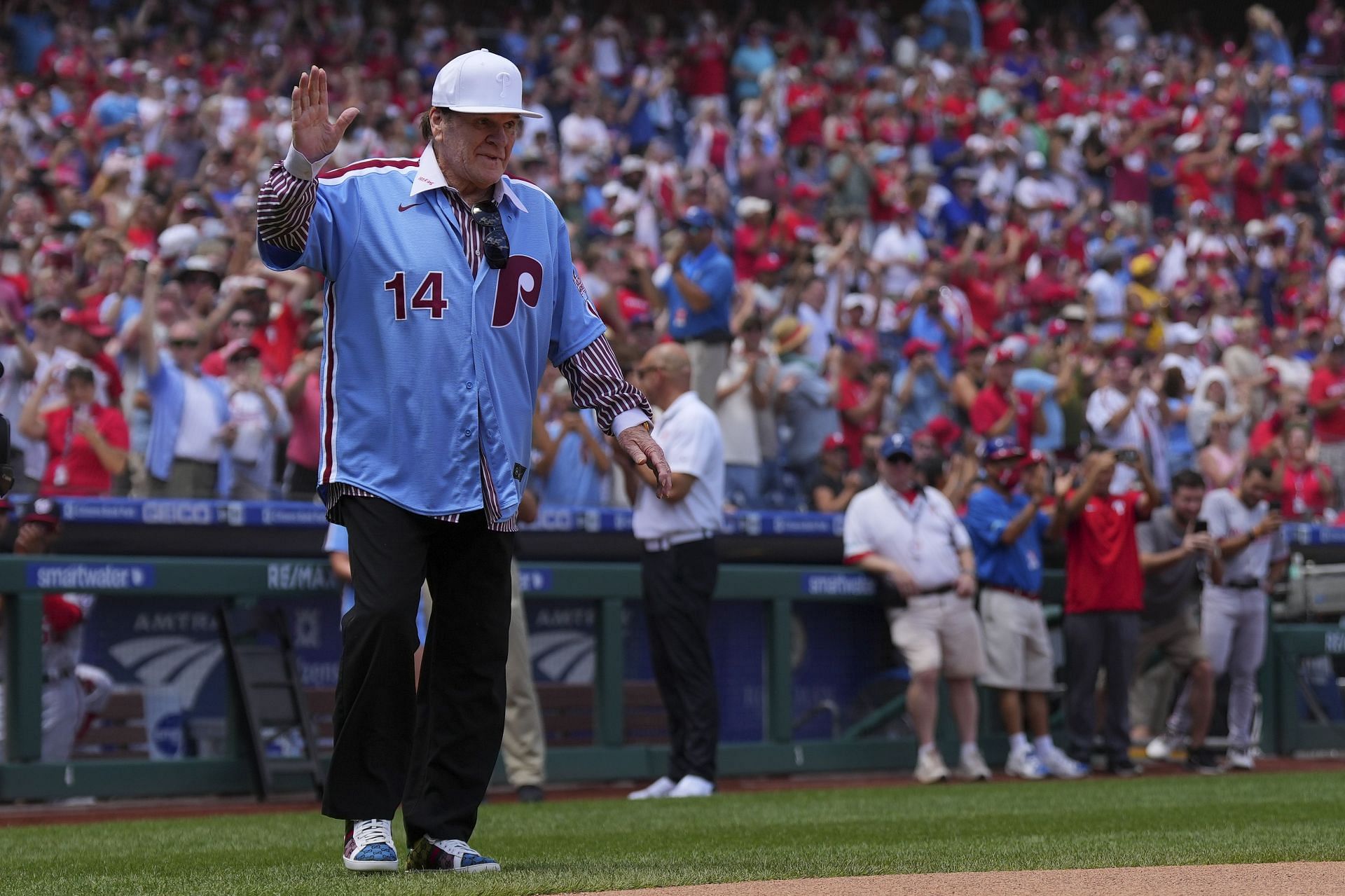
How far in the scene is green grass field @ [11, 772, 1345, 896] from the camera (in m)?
5.16

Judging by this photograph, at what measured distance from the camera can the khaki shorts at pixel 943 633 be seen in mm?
11312

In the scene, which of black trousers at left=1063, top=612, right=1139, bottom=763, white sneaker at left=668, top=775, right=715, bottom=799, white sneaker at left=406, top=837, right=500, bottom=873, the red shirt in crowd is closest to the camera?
white sneaker at left=406, top=837, right=500, bottom=873

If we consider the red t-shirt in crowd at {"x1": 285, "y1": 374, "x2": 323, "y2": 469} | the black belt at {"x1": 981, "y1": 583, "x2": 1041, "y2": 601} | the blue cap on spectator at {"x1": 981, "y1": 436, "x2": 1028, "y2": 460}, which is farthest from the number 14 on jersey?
the black belt at {"x1": 981, "y1": 583, "x2": 1041, "y2": 601}

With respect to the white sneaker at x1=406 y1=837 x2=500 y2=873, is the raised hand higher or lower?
higher

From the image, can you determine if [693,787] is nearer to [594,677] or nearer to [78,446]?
[594,677]

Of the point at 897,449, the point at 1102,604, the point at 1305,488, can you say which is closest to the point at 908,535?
the point at 897,449

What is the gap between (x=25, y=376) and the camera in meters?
11.9

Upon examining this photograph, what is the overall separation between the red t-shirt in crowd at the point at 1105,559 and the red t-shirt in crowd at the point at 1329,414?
5913mm

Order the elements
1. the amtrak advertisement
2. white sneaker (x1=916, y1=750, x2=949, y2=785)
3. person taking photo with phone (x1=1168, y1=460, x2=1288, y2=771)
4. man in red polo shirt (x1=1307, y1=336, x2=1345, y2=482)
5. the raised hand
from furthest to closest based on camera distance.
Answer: man in red polo shirt (x1=1307, y1=336, x2=1345, y2=482)
person taking photo with phone (x1=1168, y1=460, x2=1288, y2=771)
white sneaker (x1=916, y1=750, x2=949, y2=785)
the amtrak advertisement
the raised hand

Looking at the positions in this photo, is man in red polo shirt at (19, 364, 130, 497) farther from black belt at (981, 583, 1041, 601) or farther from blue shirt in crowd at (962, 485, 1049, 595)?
black belt at (981, 583, 1041, 601)

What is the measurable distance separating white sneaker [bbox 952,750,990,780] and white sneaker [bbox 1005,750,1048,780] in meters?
0.26

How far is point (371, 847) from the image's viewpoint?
5023mm

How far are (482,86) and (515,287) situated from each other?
543mm

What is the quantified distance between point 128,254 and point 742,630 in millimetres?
5421
